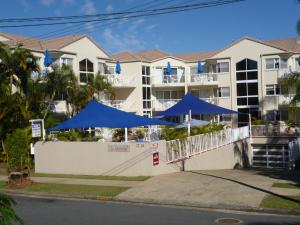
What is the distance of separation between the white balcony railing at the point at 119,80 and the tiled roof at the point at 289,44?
51.7ft

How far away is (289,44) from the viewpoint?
172 ft

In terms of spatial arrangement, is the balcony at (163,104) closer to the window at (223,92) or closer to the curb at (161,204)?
the window at (223,92)

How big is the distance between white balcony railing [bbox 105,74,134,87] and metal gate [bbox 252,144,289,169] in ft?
50.8

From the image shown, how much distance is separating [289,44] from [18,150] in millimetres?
36232

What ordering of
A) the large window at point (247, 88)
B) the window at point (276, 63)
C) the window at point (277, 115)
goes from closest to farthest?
1. the window at point (277, 115)
2. the window at point (276, 63)
3. the large window at point (247, 88)

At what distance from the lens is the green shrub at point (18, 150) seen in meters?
24.4

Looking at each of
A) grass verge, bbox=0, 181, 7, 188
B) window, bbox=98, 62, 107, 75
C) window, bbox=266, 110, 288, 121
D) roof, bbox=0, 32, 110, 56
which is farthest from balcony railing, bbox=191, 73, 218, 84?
grass verge, bbox=0, 181, 7, 188

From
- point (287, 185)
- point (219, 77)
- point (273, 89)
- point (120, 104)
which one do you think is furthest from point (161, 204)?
point (219, 77)

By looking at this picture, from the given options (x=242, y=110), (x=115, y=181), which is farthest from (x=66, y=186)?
(x=242, y=110)

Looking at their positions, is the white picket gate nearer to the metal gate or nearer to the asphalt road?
the metal gate

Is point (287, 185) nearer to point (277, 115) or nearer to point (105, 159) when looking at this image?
point (105, 159)

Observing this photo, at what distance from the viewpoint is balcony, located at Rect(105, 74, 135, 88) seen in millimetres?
47544

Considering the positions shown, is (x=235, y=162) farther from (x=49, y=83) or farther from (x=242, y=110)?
(x=242, y=110)

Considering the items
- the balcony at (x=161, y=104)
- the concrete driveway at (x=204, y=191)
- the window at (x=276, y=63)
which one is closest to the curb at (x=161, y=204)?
the concrete driveway at (x=204, y=191)
